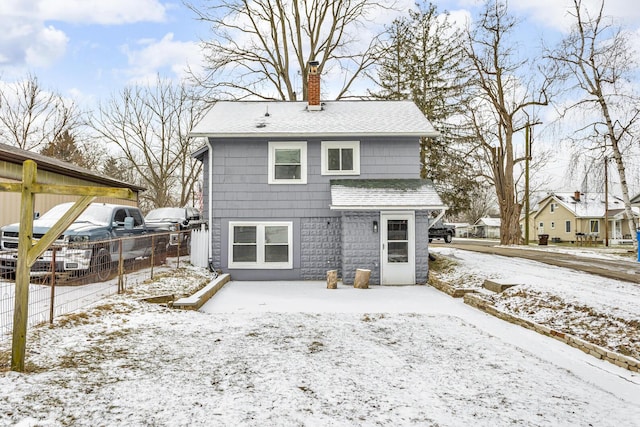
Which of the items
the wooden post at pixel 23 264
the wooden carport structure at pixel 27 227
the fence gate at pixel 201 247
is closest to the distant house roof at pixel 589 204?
the fence gate at pixel 201 247

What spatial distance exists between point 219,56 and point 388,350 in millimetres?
22022

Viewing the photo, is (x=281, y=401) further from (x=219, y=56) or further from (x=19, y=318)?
(x=219, y=56)

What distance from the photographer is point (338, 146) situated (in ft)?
41.5

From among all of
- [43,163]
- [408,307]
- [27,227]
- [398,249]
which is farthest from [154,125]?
[27,227]

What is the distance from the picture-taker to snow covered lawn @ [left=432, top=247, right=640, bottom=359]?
6042mm

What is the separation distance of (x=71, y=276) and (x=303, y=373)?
6239 mm

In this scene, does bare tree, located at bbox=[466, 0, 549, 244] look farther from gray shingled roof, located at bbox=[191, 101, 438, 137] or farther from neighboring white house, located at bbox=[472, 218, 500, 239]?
neighboring white house, located at bbox=[472, 218, 500, 239]

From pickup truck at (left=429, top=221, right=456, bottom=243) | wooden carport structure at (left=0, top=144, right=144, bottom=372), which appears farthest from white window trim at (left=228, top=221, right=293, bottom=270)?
pickup truck at (left=429, top=221, right=456, bottom=243)

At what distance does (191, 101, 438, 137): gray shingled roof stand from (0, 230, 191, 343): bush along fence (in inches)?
173

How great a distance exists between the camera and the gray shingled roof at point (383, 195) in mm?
11156

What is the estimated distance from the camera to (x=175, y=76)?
30000 mm

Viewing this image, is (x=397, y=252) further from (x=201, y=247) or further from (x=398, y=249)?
(x=201, y=247)

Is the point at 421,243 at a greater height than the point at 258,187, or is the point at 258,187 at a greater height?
the point at 258,187

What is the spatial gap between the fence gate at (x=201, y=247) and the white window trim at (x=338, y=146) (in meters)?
4.42
